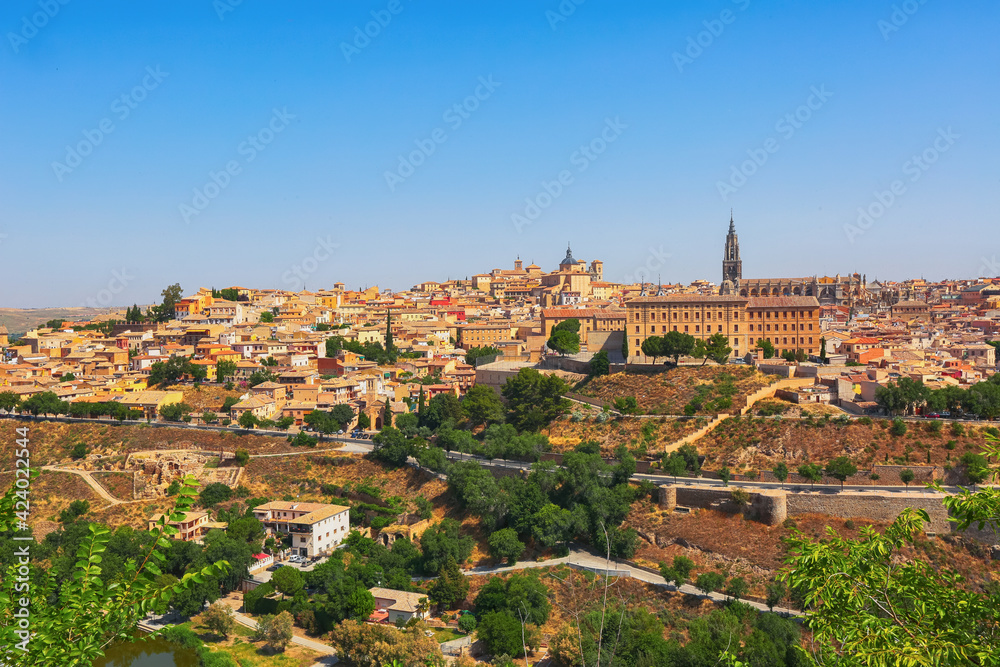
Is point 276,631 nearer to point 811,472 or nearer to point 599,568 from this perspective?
point 599,568

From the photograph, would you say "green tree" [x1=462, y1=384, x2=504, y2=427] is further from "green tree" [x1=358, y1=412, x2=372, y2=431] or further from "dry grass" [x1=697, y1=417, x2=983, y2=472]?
"dry grass" [x1=697, y1=417, x2=983, y2=472]

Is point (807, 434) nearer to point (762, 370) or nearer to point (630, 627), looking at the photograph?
point (762, 370)

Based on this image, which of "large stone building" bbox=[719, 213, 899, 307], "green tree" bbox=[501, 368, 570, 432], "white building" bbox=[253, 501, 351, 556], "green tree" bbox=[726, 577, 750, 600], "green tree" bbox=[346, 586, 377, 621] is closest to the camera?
"green tree" bbox=[726, 577, 750, 600]

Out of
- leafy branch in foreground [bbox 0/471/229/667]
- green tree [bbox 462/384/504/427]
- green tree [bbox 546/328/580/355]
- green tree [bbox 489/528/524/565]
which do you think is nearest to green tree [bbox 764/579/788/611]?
green tree [bbox 489/528/524/565]

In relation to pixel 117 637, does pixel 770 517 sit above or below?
below

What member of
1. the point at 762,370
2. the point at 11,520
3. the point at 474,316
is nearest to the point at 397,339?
the point at 474,316

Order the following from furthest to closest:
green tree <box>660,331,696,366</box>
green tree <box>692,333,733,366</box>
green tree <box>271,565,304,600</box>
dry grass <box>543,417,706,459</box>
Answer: green tree <box>660,331,696,366</box>
green tree <box>692,333,733,366</box>
dry grass <box>543,417,706,459</box>
green tree <box>271,565,304,600</box>
